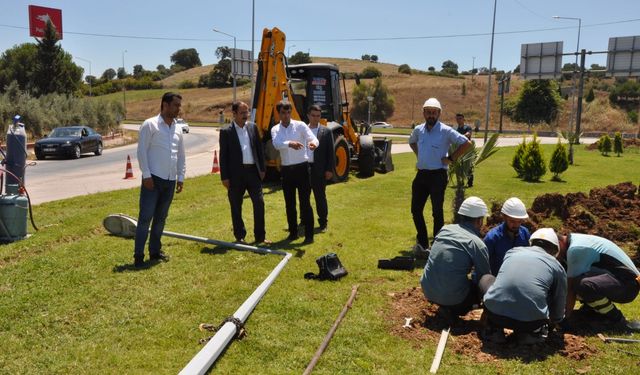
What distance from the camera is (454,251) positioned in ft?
16.3

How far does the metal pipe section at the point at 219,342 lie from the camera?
3822 mm

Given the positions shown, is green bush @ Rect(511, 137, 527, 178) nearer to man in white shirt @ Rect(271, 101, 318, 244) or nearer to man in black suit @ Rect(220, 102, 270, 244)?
man in white shirt @ Rect(271, 101, 318, 244)

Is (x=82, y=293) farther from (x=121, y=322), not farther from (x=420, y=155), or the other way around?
(x=420, y=155)

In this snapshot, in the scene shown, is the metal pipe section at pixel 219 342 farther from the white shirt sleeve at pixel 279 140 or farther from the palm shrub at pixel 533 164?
the palm shrub at pixel 533 164

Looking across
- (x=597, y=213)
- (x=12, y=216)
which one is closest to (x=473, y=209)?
(x=597, y=213)

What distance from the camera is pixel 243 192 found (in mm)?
7691

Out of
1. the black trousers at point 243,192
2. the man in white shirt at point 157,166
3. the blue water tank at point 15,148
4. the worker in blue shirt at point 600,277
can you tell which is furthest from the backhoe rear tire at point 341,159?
the worker in blue shirt at point 600,277

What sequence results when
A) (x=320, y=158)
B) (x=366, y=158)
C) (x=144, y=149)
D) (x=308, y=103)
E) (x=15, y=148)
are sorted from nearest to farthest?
(x=144, y=149) < (x=320, y=158) < (x=15, y=148) < (x=308, y=103) < (x=366, y=158)

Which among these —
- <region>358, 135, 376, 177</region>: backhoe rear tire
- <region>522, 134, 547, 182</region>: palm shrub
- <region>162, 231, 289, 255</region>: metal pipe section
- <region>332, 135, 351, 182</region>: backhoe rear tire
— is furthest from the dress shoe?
<region>522, 134, 547, 182</region>: palm shrub

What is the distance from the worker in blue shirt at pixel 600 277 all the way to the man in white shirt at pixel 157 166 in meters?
4.40

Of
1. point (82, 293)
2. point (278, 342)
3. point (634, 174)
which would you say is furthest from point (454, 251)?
point (634, 174)

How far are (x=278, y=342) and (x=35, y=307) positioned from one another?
2.42 m

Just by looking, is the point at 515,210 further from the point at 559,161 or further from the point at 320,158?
the point at 559,161

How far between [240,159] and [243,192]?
0.50 m
